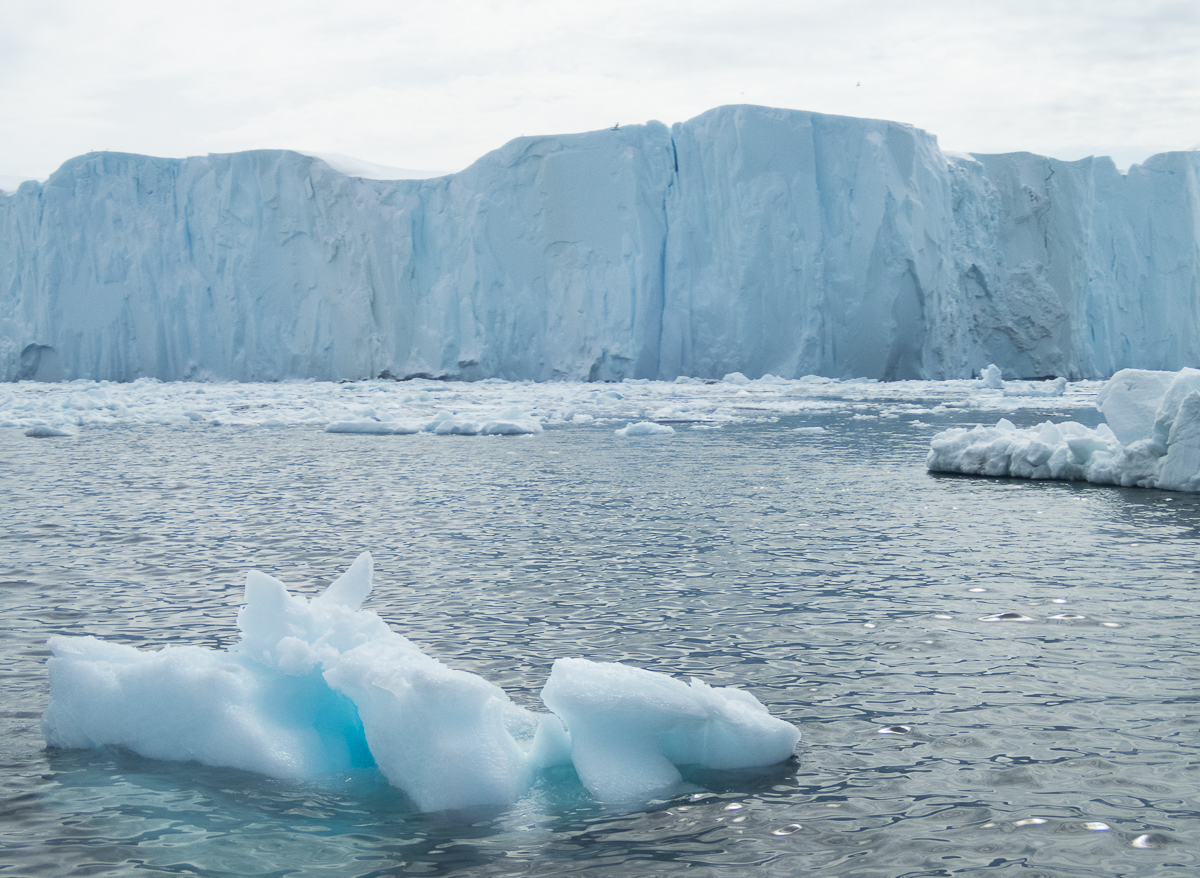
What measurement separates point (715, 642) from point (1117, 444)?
18.4 ft

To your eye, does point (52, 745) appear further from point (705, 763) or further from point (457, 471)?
point (457, 471)

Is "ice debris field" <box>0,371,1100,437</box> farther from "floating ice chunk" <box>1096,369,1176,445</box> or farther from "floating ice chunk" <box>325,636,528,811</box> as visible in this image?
"floating ice chunk" <box>325,636,528,811</box>

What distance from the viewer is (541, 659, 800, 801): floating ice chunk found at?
2.51m

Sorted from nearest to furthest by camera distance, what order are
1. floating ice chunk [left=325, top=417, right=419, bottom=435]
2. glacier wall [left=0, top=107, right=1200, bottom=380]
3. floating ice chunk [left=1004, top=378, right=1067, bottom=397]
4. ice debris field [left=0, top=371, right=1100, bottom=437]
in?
1. floating ice chunk [left=325, top=417, right=419, bottom=435]
2. ice debris field [left=0, top=371, right=1100, bottom=437]
3. floating ice chunk [left=1004, top=378, right=1067, bottom=397]
4. glacier wall [left=0, top=107, right=1200, bottom=380]

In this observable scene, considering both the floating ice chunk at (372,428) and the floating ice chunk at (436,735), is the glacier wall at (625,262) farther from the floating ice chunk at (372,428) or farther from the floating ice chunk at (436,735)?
the floating ice chunk at (436,735)

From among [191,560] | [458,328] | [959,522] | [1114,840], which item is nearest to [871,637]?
[1114,840]

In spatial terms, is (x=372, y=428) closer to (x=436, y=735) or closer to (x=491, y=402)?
(x=491, y=402)

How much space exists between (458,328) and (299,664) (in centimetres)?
2320

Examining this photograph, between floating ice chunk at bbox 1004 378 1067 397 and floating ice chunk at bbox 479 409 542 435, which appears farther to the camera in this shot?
floating ice chunk at bbox 1004 378 1067 397

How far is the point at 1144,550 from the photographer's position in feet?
17.0

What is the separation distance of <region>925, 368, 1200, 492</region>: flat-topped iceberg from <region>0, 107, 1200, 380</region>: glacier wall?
15.5 m

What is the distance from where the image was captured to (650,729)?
2.55 meters

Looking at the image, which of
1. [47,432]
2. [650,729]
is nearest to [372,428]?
[47,432]

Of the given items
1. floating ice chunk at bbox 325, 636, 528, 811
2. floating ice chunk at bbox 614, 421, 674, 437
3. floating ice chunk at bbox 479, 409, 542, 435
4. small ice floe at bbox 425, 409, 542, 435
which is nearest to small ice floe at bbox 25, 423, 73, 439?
small ice floe at bbox 425, 409, 542, 435
